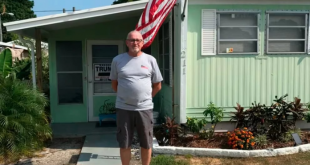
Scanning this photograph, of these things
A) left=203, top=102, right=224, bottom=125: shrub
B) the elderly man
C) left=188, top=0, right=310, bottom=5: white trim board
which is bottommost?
left=203, top=102, right=224, bottom=125: shrub

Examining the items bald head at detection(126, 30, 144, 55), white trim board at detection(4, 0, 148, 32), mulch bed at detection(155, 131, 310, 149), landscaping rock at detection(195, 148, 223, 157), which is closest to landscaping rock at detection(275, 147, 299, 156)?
mulch bed at detection(155, 131, 310, 149)

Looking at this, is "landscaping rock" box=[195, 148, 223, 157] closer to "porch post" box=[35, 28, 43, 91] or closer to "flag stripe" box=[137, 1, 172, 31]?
"flag stripe" box=[137, 1, 172, 31]

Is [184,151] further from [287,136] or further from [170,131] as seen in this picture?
[287,136]

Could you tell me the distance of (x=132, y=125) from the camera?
3797 mm

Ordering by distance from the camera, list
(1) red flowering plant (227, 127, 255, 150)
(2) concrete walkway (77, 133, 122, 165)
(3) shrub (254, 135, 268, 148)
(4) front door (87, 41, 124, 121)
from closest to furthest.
Result: 1. (2) concrete walkway (77, 133, 122, 165)
2. (1) red flowering plant (227, 127, 255, 150)
3. (3) shrub (254, 135, 268, 148)
4. (4) front door (87, 41, 124, 121)

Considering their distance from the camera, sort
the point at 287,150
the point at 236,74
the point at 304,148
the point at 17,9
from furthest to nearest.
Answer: the point at 17,9 < the point at 236,74 < the point at 304,148 < the point at 287,150

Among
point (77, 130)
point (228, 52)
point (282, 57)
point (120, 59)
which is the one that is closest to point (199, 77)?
point (228, 52)

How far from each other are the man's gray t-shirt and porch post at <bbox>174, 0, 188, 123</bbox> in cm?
184

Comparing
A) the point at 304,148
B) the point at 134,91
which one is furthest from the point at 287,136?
the point at 134,91

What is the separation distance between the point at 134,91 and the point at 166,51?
2978mm

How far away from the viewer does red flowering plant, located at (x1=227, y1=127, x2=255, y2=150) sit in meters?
5.11

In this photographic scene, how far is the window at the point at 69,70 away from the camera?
7.32 meters

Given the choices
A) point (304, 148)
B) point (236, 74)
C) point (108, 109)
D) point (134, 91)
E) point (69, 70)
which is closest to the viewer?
point (134, 91)

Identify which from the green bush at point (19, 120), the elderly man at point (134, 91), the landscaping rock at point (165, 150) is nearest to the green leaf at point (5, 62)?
the green bush at point (19, 120)
